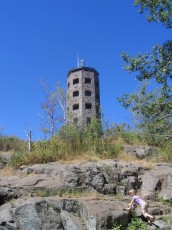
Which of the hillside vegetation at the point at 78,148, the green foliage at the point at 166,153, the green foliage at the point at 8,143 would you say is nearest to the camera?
the hillside vegetation at the point at 78,148

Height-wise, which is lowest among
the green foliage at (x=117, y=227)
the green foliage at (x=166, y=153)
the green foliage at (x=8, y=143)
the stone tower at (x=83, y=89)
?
the green foliage at (x=117, y=227)

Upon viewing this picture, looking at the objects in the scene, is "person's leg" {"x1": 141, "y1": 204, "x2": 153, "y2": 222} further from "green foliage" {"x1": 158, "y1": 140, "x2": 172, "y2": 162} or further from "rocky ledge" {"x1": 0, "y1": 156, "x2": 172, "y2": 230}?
"green foliage" {"x1": 158, "y1": 140, "x2": 172, "y2": 162}

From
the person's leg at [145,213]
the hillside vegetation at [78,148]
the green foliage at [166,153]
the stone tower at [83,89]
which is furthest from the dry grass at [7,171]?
the stone tower at [83,89]

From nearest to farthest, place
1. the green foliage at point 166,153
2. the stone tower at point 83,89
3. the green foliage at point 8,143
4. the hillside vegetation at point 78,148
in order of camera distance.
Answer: the hillside vegetation at point 78,148
the green foliage at point 166,153
the green foliage at point 8,143
the stone tower at point 83,89

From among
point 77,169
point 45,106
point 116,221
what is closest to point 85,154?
point 77,169

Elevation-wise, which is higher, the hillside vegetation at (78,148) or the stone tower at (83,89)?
Result: the stone tower at (83,89)

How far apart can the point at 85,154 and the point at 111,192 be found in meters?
2.91

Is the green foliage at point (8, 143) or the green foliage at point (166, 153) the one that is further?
the green foliage at point (8, 143)

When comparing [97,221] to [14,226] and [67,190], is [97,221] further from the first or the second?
[67,190]

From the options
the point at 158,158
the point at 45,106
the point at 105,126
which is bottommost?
the point at 158,158

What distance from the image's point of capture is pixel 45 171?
1343 centimetres

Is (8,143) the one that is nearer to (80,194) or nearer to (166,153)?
(80,194)

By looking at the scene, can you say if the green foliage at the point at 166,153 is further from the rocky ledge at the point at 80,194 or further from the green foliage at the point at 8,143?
the green foliage at the point at 8,143

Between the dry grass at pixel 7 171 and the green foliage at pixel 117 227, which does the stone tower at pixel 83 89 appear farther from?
the green foliage at pixel 117 227
